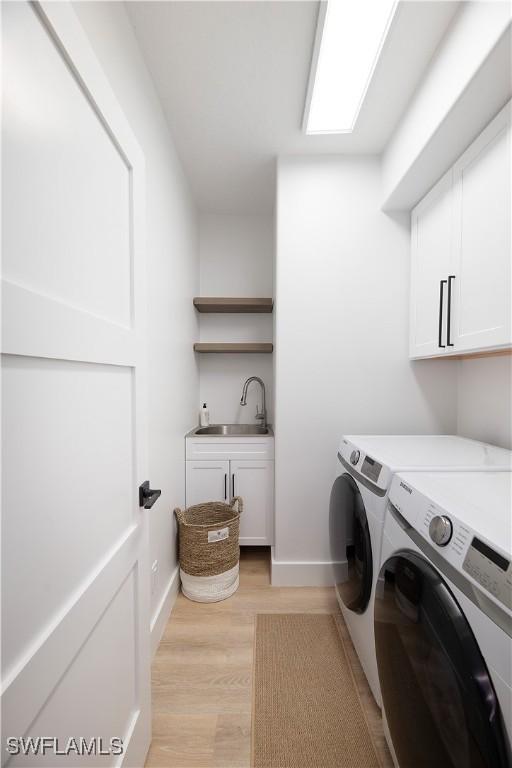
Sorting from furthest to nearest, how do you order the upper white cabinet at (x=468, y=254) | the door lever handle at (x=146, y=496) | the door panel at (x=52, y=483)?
the upper white cabinet at (x=468, y=254) < the door lever handle at (x=146, y=496) < the door panel at (x=52, y=483)

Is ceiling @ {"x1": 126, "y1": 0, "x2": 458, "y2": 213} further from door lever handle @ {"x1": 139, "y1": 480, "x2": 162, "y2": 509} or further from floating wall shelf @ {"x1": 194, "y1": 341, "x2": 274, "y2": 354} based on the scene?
door lever handle @ {"x1": 139, "y1": 480, "x2": 162, "y2": 509}

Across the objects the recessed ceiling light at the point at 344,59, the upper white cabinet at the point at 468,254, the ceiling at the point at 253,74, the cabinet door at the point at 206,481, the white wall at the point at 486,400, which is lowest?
the cabinet door at the point at 206,481

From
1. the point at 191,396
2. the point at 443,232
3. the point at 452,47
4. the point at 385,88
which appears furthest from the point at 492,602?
the point at 191,396

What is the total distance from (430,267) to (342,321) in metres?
0.53

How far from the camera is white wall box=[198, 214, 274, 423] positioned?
2867mm

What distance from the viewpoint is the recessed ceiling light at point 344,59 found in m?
1.21

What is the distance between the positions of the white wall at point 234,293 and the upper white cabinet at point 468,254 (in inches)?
51.7

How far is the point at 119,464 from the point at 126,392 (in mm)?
202

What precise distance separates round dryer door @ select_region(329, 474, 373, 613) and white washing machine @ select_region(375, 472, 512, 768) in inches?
7.8

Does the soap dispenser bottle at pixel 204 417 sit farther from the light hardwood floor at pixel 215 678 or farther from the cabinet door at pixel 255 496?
the light hardwood floor at pixel 215 678

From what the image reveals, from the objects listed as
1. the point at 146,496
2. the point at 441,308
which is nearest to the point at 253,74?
the point at 441,308

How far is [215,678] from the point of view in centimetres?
141

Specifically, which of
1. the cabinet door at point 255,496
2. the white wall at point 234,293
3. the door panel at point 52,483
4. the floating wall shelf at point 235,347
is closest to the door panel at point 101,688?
the door panel at point 52,483

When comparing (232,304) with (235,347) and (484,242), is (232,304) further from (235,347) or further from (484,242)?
(484,242)
